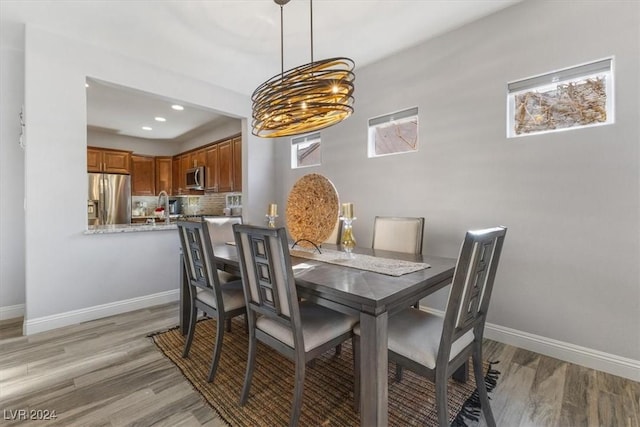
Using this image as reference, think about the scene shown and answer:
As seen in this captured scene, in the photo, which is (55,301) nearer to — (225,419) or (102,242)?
(102,242)

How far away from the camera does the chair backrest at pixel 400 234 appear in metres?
2.32

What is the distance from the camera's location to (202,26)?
2.46 metres

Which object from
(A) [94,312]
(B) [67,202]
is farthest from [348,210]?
(A) [94,312]

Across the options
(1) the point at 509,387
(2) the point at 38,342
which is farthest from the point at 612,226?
(2) the point at 38,342

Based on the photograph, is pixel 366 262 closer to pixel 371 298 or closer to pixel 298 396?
pixel 371 298

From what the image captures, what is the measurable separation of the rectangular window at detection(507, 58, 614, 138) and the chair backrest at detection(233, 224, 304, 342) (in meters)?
2.12

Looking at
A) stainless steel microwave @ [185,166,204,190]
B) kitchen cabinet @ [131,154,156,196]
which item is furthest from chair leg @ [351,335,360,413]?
kitchen cabinet @ [131,154,156,196]

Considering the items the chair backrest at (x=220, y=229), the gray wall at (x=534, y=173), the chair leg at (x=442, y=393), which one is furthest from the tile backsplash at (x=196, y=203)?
the chair leg at (x=442, y=393)

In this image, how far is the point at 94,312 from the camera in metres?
2.83

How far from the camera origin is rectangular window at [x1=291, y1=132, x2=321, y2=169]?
3.88 m

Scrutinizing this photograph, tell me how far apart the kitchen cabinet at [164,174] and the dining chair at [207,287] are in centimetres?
496

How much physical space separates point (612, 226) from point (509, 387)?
1.25 meters

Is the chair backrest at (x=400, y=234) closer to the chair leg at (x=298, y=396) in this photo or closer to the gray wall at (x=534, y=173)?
the gray wall at (x=534, y=173)

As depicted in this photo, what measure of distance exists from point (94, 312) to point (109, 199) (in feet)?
10.3
